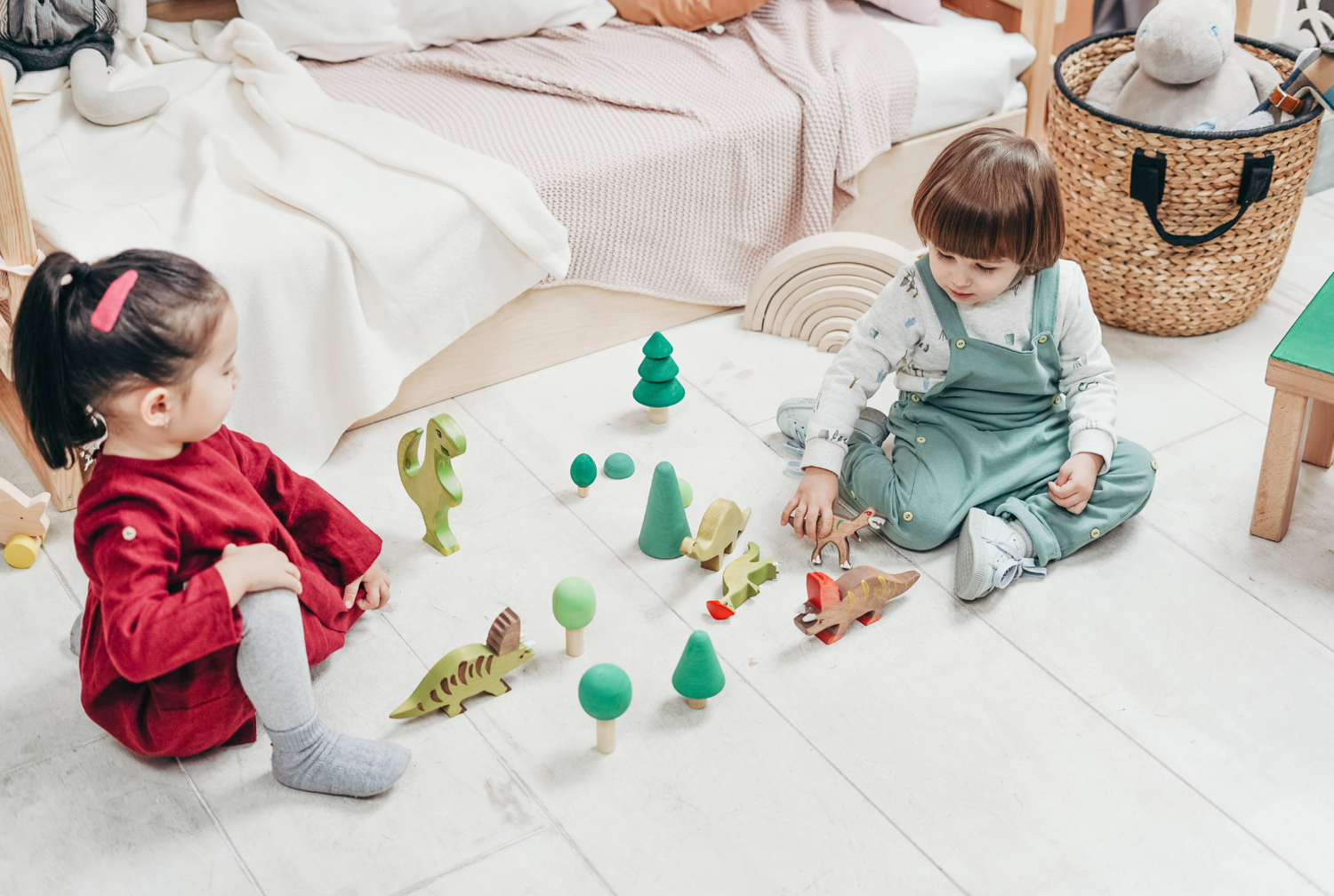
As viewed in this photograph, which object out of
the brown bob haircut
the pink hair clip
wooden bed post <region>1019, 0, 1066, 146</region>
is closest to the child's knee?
the brown bob haircut

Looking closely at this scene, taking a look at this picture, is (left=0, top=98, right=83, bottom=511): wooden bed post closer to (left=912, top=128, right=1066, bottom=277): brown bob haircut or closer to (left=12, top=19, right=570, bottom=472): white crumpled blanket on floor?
(left=12, top=19, right=570, bottom=472): white crumpled blanket on floor

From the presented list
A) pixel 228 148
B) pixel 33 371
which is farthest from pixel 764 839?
pixel 228 148

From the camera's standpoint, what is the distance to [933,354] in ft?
4.83

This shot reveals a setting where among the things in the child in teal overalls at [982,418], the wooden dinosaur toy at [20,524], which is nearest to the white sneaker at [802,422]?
the child in teal overalls at [982,418]

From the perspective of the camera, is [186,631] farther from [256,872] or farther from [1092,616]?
[1092,616]

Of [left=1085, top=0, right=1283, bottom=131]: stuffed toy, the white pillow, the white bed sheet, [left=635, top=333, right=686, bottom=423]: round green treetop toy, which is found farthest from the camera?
the white bed sheet

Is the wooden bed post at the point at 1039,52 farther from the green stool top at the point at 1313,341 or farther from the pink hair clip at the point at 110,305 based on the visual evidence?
the pink hair clip at the point at 110,305

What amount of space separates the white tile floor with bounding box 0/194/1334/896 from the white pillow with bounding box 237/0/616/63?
2.46ft

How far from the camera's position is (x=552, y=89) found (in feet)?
6.19

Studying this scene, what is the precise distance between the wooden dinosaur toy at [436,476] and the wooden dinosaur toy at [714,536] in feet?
0.92

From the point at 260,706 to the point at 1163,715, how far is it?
901 mm

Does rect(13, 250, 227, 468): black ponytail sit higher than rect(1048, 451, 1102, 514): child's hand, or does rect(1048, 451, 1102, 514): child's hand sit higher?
rect(13, 250, 227, 468): black ponytail

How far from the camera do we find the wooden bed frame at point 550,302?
1.38 metres

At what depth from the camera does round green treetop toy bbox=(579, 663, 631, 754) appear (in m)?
1.10
